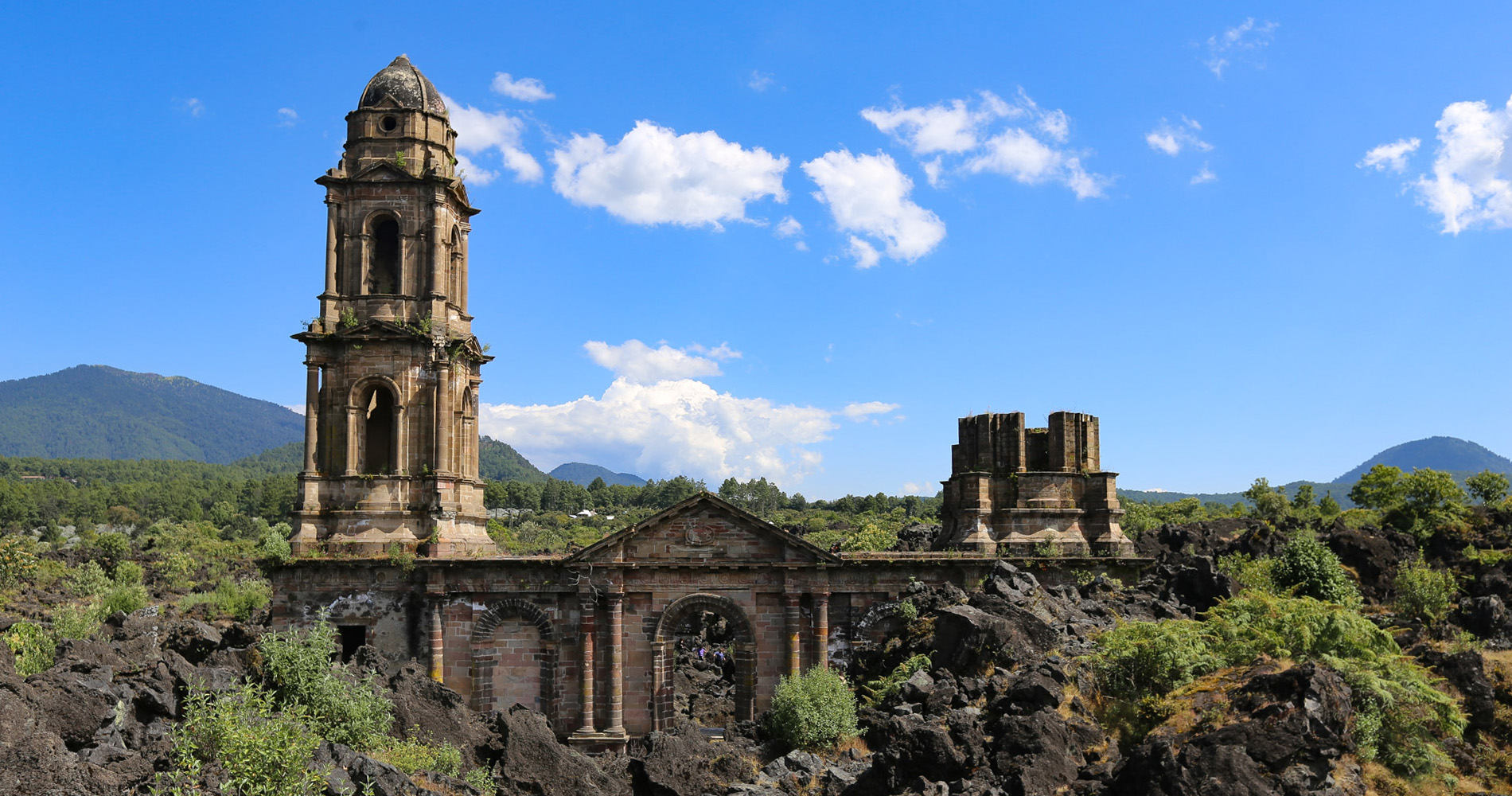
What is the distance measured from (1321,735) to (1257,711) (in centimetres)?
101

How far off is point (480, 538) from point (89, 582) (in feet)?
151

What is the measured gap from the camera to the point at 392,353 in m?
32.1

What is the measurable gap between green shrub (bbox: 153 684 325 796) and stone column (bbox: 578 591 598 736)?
1134cm

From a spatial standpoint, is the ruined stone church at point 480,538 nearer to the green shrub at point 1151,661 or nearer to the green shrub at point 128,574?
the green shrub at point 1151,661

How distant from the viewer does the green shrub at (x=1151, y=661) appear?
21.0m

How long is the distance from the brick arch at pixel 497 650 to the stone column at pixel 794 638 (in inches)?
277

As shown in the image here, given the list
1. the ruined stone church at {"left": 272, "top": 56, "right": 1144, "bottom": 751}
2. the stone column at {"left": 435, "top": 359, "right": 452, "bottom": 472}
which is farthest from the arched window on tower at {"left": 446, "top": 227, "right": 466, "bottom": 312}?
the stone column at {"left": 435, "top": 359, "right": 452, "bottom": 472}

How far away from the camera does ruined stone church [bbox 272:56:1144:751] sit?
30438 mm

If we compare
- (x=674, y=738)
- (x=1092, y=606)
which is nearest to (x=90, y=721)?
(x=674, y=738)

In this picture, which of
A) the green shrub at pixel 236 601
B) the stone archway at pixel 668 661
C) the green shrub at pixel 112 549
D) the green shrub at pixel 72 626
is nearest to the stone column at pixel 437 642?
the stone archway at pixel 668 661

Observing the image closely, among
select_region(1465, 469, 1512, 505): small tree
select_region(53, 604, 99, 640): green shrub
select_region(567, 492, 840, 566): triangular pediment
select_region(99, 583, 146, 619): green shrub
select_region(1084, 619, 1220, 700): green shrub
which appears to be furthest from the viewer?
select_region(1465, 469, 1512, 505): small tree

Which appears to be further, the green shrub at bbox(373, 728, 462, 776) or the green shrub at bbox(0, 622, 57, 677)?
the green shrub at bbox(0, 622, 57, 677)

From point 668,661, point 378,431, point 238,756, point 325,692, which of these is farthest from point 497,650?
point 238,756

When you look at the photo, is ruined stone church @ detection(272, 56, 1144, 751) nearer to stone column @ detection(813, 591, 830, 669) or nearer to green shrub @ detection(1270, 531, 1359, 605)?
stone column @ detection(813, 591, 830, 669)
